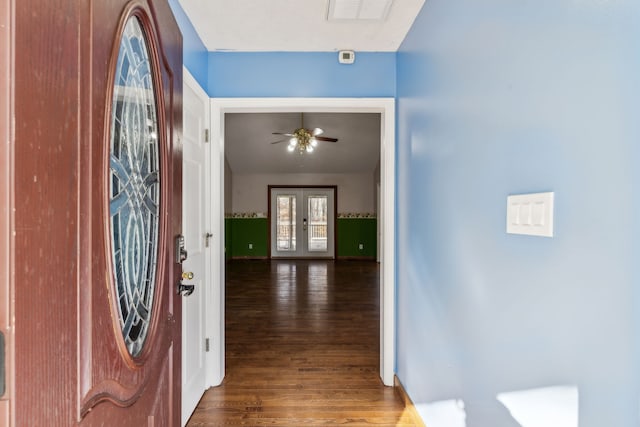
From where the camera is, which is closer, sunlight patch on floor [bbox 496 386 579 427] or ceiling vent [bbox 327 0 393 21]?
sunlight patch on floor [bbox 496 386 579 427]

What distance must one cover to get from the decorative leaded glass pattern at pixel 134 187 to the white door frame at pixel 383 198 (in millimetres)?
1363

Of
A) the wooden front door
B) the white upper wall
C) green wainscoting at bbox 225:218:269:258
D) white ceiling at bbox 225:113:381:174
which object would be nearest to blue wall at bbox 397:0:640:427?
the wooden front door

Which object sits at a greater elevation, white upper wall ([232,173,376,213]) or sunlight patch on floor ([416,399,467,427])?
white upper wall ([232,173,376,213])

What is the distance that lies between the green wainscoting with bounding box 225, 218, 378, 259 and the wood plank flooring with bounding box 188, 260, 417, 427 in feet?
11.2

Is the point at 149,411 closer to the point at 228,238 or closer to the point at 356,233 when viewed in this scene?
the point at 228,238

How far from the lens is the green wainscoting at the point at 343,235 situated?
9047mm

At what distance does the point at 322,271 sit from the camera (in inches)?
287

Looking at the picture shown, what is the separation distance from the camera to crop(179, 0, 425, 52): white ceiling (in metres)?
1.91

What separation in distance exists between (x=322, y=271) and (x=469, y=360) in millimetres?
5999

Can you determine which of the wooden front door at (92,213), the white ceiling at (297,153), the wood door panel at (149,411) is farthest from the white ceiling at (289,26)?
the white ceiling at (297,153)

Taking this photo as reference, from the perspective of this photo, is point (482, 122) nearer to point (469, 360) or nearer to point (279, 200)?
point (469, 360)

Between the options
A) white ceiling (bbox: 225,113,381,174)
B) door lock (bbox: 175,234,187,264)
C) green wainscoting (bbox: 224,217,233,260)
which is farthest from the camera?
green wainscoting (bbox: 224,217,233,260)

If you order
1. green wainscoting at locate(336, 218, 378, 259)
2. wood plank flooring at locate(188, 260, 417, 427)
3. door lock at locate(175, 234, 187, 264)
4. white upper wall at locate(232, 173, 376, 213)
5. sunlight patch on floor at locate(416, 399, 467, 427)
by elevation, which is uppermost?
white upper wall at locate(232, 173, 376, 213)

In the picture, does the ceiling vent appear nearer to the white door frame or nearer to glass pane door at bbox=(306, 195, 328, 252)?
the white door frame
